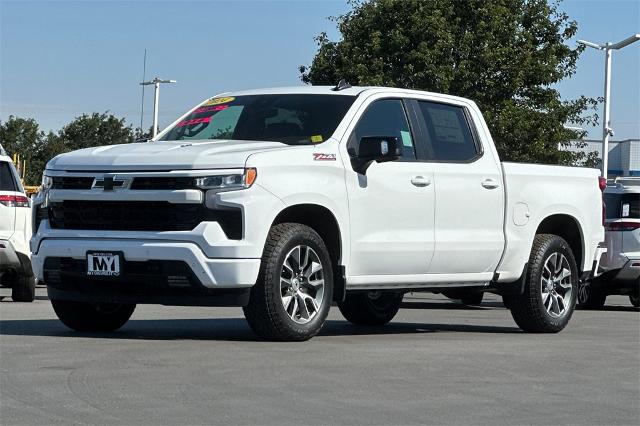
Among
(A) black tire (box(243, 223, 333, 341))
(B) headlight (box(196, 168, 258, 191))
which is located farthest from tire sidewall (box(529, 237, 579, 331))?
(B) headlight (box(196, 168, 258, 191))

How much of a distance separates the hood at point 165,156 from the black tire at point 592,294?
30.1 feet

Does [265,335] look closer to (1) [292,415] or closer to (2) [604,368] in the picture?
(2) [604,368]

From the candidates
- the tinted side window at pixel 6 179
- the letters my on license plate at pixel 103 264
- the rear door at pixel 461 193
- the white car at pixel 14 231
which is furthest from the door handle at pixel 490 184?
the tinted side window at pixel 6 179

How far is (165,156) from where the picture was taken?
9953 millimetres

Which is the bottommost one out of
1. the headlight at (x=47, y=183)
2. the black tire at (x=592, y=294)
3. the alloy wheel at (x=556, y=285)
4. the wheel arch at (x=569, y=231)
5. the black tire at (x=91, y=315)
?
the black tire at (x=592, y=294)

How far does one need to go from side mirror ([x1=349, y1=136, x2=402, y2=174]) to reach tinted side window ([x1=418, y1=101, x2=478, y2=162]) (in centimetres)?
92

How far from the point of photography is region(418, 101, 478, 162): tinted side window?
11.7 m

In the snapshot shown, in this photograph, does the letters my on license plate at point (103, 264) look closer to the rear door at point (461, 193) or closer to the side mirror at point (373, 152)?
the side mirror at point (373, 152)

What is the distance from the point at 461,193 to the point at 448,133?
605mm

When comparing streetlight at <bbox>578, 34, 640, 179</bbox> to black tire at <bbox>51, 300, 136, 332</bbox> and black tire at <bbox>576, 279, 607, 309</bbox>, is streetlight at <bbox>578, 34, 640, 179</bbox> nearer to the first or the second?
black tire at <bbox>576, 279, 607, 309</bbox>

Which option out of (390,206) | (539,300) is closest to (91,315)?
(390,206)

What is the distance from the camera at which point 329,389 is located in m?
7.64

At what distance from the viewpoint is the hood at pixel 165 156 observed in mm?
9797

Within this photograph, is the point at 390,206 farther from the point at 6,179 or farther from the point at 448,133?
the point at 6,179
